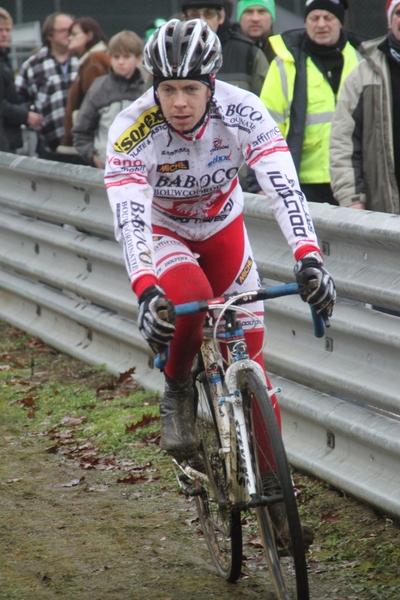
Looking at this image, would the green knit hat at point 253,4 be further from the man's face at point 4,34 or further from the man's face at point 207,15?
the man's face at point 4,34

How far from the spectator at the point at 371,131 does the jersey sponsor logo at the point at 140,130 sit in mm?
2347

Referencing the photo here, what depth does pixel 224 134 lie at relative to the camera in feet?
14.5

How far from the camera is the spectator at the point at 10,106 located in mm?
10312

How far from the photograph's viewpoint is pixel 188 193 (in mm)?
4504

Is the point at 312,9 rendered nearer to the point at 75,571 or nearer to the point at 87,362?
the point at 87,362

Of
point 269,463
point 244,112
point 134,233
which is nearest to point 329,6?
point 244,112

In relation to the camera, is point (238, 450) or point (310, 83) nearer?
point (238, 450)

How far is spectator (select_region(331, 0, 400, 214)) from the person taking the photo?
6.27m

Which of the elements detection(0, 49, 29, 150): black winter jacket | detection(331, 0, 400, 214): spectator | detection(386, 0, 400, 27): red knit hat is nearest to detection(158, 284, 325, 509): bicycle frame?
detection(331, 0, 400, 214): spectator

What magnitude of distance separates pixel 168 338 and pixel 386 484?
1.59 m

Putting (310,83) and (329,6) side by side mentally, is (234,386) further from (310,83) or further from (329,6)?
(329,6)

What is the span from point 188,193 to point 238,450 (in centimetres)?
123

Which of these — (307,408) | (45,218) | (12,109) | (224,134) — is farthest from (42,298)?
(224,134)

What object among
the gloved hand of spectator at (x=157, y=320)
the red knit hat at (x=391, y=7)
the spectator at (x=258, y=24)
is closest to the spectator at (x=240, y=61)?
the spectator at (x=258, y=24)
